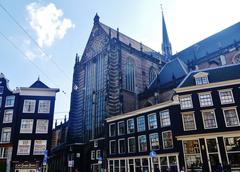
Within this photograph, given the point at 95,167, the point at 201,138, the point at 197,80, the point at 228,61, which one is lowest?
the point at 95,167

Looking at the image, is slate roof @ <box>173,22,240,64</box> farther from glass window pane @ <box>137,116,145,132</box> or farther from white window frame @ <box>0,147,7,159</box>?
white window frame @ <box>0,147,7,159</box>

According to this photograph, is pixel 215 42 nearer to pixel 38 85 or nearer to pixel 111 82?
pixel 111 82

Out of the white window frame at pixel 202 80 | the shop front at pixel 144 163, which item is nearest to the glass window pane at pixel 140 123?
the shop front at pixel 144 163

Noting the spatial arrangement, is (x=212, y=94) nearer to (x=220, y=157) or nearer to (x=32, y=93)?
(x=220, y=157)

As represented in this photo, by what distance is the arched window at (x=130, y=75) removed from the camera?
38.3m

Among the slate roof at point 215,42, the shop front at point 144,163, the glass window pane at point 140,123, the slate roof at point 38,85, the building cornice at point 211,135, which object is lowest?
the shop front at point 144,163

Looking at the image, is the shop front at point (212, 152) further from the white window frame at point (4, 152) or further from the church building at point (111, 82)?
the white window frame at point (4, 152)

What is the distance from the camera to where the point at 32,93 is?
105 feet

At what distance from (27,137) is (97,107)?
12.2m

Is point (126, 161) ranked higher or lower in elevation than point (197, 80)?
lower

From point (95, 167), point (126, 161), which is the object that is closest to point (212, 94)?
point (126, 161)

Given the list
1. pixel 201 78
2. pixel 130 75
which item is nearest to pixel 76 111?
pixel 130 75

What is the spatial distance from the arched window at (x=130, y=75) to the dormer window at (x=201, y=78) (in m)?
15.5

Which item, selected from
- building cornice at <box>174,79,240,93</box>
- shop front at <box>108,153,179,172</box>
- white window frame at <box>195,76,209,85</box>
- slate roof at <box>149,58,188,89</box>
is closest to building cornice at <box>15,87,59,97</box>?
shop front at <box>108,153,179,172</box>
